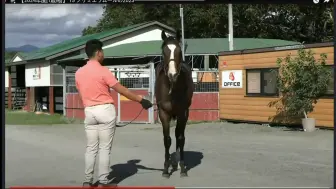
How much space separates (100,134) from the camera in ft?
20.6

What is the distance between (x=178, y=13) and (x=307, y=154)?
13.7 ft

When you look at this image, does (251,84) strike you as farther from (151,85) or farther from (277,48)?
(151,85)

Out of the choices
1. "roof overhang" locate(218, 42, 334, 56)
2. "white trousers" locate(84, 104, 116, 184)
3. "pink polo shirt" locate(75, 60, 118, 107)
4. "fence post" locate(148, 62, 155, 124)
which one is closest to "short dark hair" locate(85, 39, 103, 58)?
"pink polo shirt" locate(75, 60, 118, 107)

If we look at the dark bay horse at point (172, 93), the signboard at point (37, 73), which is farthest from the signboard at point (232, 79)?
the dark bay horse at point (172, 93)

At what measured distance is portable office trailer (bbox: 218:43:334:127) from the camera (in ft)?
52.5

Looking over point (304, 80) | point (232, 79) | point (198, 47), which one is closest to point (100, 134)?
point (304, 80)

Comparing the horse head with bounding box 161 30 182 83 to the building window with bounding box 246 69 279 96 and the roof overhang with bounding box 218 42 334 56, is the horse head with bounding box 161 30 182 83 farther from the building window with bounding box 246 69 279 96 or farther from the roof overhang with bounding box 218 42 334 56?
the building window with bounding box 246 69 279 96

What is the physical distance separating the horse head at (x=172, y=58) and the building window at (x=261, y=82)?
967cm

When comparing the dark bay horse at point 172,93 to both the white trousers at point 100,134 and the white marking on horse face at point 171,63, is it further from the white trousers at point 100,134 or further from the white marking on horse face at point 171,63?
the white trousers at point 100,134

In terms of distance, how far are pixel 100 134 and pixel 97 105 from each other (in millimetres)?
378

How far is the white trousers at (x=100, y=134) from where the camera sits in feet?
20.3

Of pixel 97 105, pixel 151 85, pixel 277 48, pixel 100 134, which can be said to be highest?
pixel 277 48

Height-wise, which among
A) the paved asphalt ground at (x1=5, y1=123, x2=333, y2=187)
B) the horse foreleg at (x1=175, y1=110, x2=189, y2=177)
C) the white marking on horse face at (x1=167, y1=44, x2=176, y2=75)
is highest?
the white marking on horse face at (x1=167, y1=44, x2=176, y2=75)

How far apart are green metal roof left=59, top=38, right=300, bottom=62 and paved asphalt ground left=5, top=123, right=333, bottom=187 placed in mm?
2947
